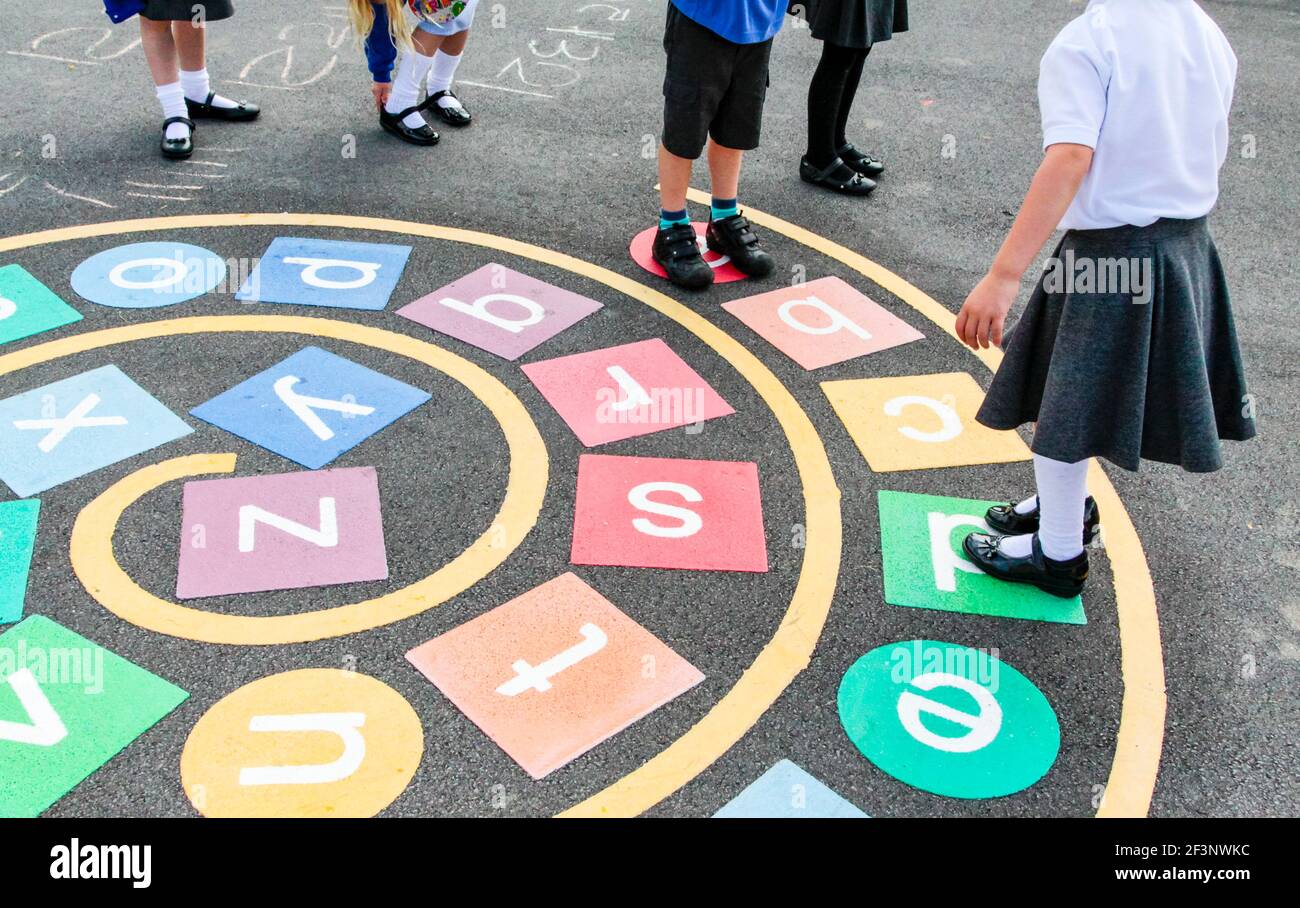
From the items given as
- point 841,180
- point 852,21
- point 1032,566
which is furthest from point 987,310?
point 841,180

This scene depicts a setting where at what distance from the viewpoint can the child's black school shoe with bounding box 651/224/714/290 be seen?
4.46 metres

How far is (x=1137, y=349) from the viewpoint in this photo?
260 centimetres

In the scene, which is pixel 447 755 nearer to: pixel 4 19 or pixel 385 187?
pixel 385 187

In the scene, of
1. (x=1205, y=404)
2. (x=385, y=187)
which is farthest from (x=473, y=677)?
(x=385, y=187)

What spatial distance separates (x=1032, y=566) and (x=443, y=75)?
13.6 feet

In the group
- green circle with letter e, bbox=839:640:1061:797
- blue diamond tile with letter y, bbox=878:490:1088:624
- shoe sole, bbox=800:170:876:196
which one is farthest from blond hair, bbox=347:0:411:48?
green circle with letter e, bbox=839:640:1061:797

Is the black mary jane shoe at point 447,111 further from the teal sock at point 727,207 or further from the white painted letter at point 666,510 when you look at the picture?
the white painted letter at point 666,510

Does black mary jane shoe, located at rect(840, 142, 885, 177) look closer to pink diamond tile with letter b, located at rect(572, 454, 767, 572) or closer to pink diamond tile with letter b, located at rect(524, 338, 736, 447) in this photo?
pink diamond tile with letter b, located at rect(524, 338, 736, 447)

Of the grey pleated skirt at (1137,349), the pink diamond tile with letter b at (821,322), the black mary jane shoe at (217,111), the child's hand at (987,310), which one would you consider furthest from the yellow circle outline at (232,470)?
the black mary jane shoe at (217,111)

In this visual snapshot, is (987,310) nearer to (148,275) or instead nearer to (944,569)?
(944,569)
